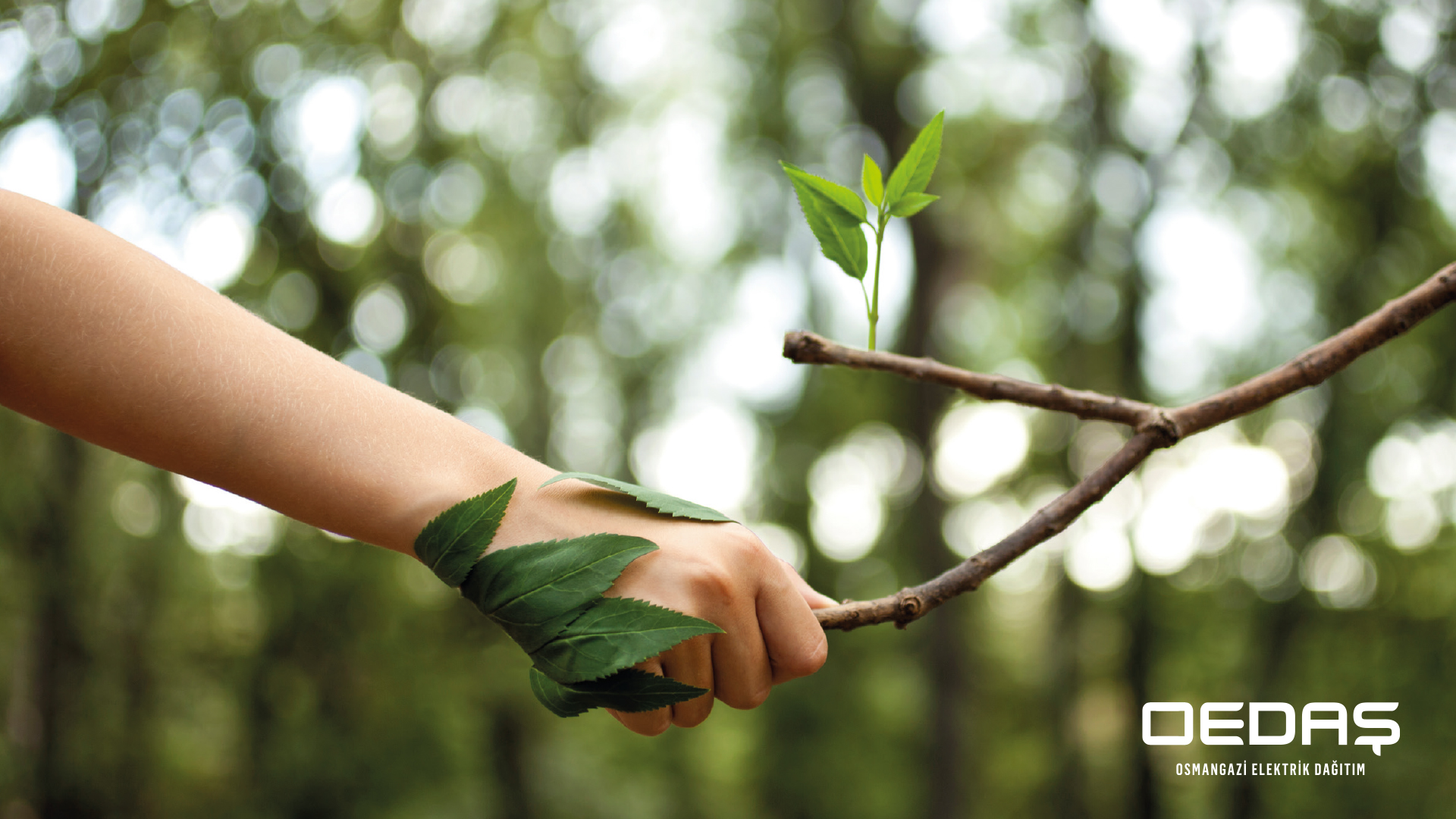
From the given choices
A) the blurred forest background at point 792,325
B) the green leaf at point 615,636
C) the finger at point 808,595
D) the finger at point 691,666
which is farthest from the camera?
the blurred forest background at point 792,325

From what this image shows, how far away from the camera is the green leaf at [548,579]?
927 millimetres

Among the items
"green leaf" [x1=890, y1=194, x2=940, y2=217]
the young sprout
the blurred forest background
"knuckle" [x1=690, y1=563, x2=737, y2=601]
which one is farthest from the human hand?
the blurred forest background

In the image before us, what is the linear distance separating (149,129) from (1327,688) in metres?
14.2

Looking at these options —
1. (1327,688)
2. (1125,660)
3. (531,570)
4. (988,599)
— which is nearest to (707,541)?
(531,570)

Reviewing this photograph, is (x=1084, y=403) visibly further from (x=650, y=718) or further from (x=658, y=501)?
(x=650, y=718)

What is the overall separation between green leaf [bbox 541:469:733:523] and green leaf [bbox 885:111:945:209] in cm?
48

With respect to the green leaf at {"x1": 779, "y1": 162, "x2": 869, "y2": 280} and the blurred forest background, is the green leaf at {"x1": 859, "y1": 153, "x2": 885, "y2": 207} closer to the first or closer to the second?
the green leaf at {"x1": 779, "y1": 162, "x2": 869, "y2": 280}

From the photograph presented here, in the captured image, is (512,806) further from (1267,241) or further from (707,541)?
(1267,241)

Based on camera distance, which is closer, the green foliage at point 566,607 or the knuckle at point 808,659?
the green foliage at point 566,607

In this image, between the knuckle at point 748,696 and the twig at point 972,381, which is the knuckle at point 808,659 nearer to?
the knuckle at point 748,696

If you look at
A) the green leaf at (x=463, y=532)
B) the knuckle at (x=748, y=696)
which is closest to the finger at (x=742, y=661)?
the knuckle at (x=748, y=696)

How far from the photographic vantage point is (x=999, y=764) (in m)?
13.6

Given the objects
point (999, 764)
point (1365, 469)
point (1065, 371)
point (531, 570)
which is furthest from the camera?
point (999, 764)

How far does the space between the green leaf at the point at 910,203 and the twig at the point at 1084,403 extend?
0.63 feet
